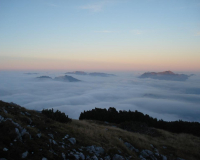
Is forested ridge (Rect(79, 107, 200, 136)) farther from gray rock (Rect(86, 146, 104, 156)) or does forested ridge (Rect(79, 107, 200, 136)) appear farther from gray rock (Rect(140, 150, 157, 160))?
gray rock (Rect(86, 146, 104, 156))

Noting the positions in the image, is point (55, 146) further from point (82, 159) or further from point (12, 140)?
point (12, 140)

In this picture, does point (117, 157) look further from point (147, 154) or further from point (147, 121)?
point (147, 121)

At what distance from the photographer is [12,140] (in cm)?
556

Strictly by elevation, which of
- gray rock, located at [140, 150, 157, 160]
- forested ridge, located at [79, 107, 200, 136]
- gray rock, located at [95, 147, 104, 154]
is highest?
gray rock, located at [95, 147, 104, 154]

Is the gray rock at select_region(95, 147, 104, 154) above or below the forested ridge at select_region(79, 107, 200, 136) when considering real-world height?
above

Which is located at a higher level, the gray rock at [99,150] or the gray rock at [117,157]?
the gray rock at [99,150]

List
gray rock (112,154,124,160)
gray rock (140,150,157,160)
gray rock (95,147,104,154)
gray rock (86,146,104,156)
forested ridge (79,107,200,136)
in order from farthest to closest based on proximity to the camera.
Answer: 1. forested ridge (79,107,200,136)
2. gray rock (140,150,157,160)
3. gray rock (95,147,104,154)
4. gray rock (86,146,104,156)
5. gray rock (112,154,124,160)

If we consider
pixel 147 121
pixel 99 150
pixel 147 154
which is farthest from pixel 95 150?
pixel 147 121

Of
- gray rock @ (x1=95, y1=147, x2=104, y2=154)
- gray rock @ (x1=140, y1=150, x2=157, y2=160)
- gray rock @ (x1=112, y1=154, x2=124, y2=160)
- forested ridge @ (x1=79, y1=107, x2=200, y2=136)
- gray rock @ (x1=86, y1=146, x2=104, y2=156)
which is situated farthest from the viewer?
forested ridge @ (x1=79, y1=107, x2=200, y2=136)

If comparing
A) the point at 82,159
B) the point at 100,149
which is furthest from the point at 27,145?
the point at 100,149

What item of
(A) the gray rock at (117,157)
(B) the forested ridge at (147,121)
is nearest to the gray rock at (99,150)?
(A) the gray rock at (117,157)

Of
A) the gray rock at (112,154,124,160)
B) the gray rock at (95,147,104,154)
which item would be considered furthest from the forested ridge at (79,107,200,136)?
the gray rock at (112,154,124,160)

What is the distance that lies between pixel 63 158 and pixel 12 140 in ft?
7.35

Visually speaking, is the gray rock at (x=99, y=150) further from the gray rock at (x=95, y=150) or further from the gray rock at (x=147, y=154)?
the gray rock at (x=147, y=154)
